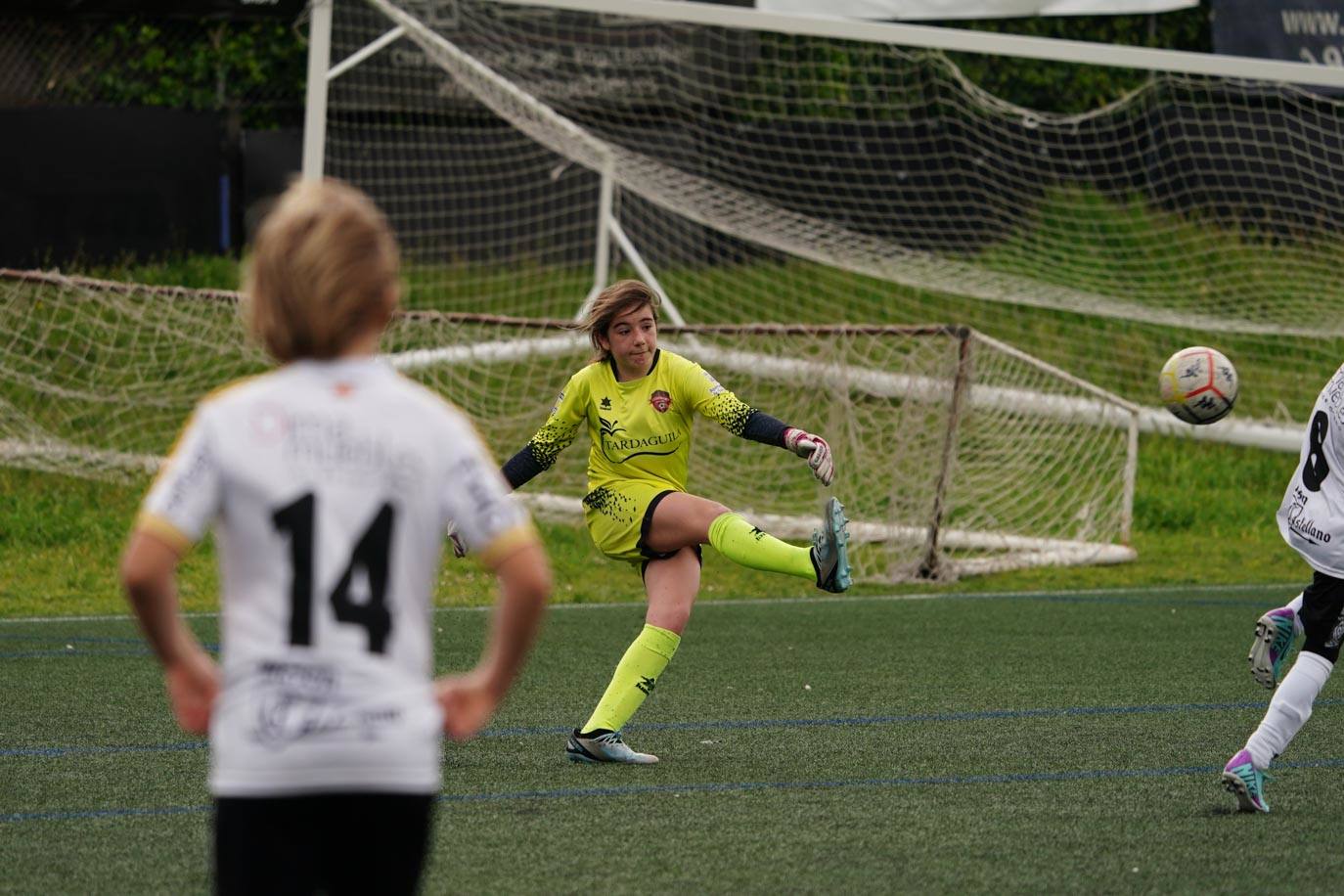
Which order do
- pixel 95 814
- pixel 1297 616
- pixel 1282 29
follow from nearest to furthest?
pixel 95 814 → pixel 1297 616 → pixel 1282 29

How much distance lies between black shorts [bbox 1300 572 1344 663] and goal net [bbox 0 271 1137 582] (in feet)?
18.6

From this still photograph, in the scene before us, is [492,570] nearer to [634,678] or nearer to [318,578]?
[318,578]

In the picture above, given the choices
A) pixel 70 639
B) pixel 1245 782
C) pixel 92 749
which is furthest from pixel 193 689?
pixel 70 639

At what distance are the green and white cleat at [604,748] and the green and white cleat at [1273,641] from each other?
6.38 ft

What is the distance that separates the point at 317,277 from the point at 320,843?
77 centimetres

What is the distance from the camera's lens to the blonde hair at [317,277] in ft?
8.19

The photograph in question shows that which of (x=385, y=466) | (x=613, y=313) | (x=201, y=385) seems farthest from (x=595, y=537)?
(x=201, y=385)

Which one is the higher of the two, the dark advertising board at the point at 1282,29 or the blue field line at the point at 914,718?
the dark advertising board at the point at 1282,29

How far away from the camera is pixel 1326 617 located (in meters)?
5.30

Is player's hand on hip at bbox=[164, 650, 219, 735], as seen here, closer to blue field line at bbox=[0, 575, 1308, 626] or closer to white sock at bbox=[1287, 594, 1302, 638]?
white sock at bbox=[1287, 594, 1302, 638]

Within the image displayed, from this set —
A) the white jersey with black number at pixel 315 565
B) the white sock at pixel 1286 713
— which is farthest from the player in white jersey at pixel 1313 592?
the white jersey with black number at pixel 315 565

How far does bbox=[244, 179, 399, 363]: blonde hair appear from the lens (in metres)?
2.50

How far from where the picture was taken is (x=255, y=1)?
1356 centimetres

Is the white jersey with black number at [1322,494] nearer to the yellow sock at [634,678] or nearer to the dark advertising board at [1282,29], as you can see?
the yellow sock at [634,678]
